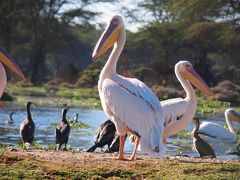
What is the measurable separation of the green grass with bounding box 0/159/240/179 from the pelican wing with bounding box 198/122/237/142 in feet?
21.0

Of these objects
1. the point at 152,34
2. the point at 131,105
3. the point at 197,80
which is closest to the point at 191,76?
the point at 197,80

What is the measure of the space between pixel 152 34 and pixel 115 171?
118ft

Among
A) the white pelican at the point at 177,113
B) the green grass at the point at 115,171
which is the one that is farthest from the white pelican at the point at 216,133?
the green grass at the point at 115,171

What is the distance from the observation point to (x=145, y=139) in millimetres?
7012

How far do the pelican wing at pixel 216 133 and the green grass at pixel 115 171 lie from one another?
641cm

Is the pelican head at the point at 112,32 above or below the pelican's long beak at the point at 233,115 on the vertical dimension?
above

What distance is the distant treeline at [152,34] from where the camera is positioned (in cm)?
3344

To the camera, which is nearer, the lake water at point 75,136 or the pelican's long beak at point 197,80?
the pelican's long beak at point 197,80

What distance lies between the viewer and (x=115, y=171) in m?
6.17

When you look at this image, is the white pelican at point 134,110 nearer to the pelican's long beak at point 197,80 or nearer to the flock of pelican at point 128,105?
the flock of pelican at point 128,105

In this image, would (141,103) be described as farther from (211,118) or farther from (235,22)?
(235,22)

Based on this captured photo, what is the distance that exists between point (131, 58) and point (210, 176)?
4905 cm

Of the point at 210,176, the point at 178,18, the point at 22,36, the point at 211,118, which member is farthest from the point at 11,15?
the point at 210,176

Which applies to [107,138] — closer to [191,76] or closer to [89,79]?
[191,76]
